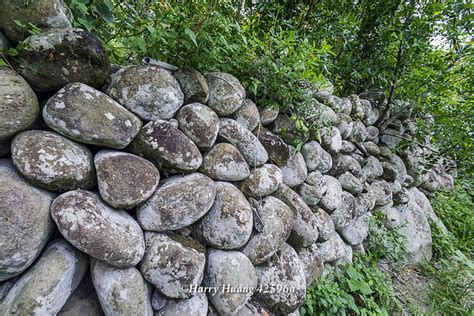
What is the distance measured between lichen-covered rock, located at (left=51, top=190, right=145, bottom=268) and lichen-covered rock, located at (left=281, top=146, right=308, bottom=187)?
0.99 m

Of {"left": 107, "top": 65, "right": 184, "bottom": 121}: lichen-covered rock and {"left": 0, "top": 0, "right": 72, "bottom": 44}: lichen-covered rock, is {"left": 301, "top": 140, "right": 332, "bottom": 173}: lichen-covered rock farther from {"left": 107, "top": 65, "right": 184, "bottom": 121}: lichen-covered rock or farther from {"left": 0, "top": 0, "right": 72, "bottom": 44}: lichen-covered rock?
{"left": 0, "top": 0, "right": 72, "bottom": 44}: lichen-covered rock

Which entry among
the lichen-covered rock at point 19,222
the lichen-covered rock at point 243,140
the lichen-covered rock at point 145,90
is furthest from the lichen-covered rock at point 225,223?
the lichen-covered rock at point 19,222

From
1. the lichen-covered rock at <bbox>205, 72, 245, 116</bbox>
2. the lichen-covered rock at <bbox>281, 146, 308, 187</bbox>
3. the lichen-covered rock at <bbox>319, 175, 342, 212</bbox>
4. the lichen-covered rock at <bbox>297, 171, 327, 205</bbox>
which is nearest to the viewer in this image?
the lichen-covered rock at <bbox>205, 72, 245, 116</bbox>

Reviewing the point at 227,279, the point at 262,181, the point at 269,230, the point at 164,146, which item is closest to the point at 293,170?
the point at 262,181

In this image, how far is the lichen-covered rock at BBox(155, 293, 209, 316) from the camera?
3.40 feet

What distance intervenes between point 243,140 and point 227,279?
2.31ft

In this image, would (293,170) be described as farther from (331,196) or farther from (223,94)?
(223,94)

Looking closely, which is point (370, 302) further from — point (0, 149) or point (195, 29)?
point (0, 149)

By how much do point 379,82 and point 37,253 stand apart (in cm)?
287

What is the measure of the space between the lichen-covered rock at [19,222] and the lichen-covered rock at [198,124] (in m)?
0.61

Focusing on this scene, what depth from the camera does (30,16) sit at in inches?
32.7

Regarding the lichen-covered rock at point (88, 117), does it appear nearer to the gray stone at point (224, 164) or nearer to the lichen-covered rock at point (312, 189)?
the gray stone at point (224, 164)

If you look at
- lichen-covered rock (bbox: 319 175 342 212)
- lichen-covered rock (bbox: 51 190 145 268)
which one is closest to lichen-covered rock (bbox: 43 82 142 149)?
lichen-covered rock (bbox: 51 190 145 268)

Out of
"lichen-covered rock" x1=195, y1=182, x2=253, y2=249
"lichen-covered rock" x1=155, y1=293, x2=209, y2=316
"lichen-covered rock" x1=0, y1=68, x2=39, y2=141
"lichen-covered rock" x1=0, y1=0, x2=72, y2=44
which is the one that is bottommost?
"lichen-covered rock" x1=155, y1=293, x2=209, y2=316
